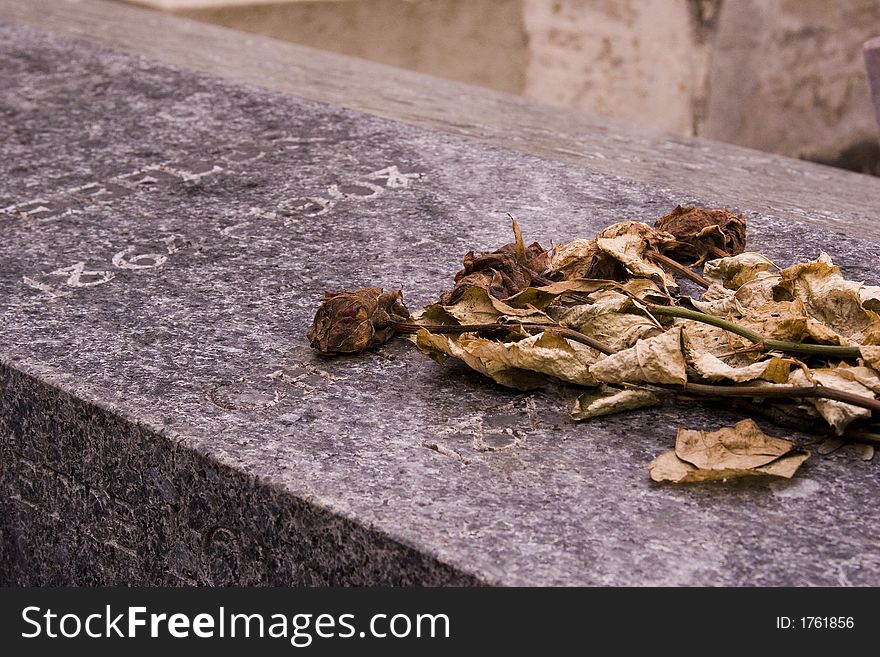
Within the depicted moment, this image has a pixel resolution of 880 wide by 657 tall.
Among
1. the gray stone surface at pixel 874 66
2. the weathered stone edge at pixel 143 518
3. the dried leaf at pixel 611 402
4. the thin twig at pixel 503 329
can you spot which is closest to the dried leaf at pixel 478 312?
the thin twig at pixel 503 329

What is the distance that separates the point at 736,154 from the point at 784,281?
1388 millimetres

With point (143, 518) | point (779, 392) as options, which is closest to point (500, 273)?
point (779, 392)

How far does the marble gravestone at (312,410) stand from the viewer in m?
1.13

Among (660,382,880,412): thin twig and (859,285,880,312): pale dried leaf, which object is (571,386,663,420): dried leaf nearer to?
(660,382,880,412): thin twig

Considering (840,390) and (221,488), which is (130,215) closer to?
(221,488)

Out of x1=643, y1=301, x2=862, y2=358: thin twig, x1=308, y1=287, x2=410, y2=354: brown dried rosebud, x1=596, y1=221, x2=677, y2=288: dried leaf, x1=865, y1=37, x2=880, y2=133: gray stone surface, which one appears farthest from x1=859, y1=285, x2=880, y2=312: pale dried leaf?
x1=865, y1=37, x2=880, y2=133: gray stone surface

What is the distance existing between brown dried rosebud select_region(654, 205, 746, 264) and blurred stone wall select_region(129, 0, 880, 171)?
348 cm

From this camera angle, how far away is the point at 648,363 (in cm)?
129

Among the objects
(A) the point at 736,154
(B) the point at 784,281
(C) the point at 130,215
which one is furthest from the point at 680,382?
(A) the point at 736,154

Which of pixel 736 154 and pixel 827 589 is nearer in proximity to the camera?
pixel 827 589

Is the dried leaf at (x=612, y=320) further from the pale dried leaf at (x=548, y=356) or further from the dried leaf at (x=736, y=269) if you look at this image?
the dried leaf at (x=736, y=269)

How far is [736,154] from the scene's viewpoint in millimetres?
2736

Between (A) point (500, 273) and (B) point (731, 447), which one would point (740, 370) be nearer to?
(B) point (731, 447)

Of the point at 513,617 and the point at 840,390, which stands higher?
the point at 840,390
